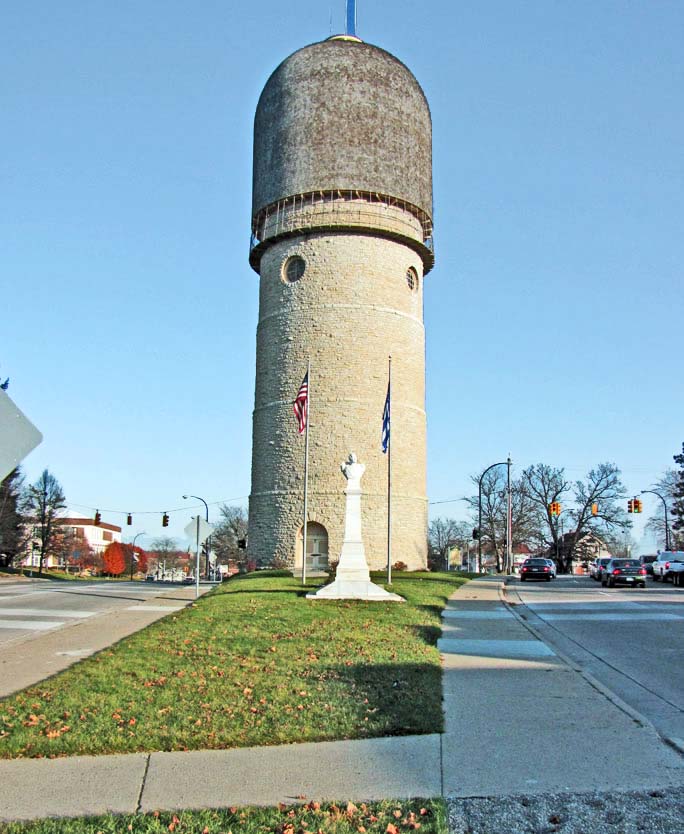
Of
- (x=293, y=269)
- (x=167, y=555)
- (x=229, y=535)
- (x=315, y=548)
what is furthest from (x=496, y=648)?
(x=167, y=555)

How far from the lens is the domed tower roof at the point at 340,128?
126 ft

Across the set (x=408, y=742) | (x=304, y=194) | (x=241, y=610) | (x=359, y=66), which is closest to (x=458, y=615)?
(x=241, y=610)

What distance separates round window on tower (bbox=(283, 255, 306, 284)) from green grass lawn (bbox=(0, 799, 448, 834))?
34.9m

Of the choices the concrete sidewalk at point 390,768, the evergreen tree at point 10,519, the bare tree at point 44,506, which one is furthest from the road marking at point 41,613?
the bare tree at point 44,506

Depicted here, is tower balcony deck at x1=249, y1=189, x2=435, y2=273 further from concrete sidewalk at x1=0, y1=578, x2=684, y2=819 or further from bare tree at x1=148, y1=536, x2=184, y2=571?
bare tree at x1=148, y1=536, x2=184, y2=571

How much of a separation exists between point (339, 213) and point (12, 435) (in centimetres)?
3403

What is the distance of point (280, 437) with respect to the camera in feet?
124

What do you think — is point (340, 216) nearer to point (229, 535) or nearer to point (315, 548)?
point (315, 548)

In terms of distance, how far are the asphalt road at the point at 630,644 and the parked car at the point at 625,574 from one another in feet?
38.8

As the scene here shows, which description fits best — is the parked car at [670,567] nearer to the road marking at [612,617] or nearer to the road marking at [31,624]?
the road marking at [612,617]

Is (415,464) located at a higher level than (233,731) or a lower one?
higher

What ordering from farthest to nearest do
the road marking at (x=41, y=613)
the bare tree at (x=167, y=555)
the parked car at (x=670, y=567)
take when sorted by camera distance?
the bare tree at (x=167, y=555) → the parked car at (x=670, y=567) → the road marking at (x=41, y=613)

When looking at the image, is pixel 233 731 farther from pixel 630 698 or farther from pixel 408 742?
pixel 630 698

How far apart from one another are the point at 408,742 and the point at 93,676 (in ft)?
14.5
